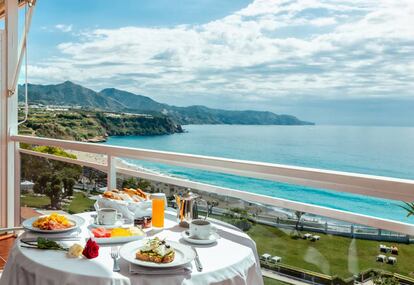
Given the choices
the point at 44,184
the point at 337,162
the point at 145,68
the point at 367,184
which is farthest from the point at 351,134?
the point at 367,184

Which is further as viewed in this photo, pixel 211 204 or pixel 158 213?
pixel 211 204

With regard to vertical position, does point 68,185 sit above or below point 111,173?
below

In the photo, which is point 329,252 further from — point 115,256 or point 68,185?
point 68,185

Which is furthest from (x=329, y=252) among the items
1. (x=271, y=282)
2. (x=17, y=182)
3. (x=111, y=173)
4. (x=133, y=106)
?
(x=133, y=106)

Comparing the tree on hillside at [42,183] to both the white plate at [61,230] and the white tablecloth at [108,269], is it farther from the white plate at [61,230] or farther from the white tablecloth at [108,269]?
the white tablecloth at [108,269]

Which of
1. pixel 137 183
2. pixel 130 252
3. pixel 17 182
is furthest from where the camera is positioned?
pixel 17 182

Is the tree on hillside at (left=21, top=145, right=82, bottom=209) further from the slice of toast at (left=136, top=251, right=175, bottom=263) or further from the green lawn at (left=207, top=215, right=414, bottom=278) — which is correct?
the slice of toast at (left=136, top=251, right=175, bottom=263)

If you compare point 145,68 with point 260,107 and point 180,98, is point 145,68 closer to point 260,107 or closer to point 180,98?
point 180,98

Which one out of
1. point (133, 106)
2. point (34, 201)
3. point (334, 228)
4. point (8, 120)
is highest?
point (133, 106)
